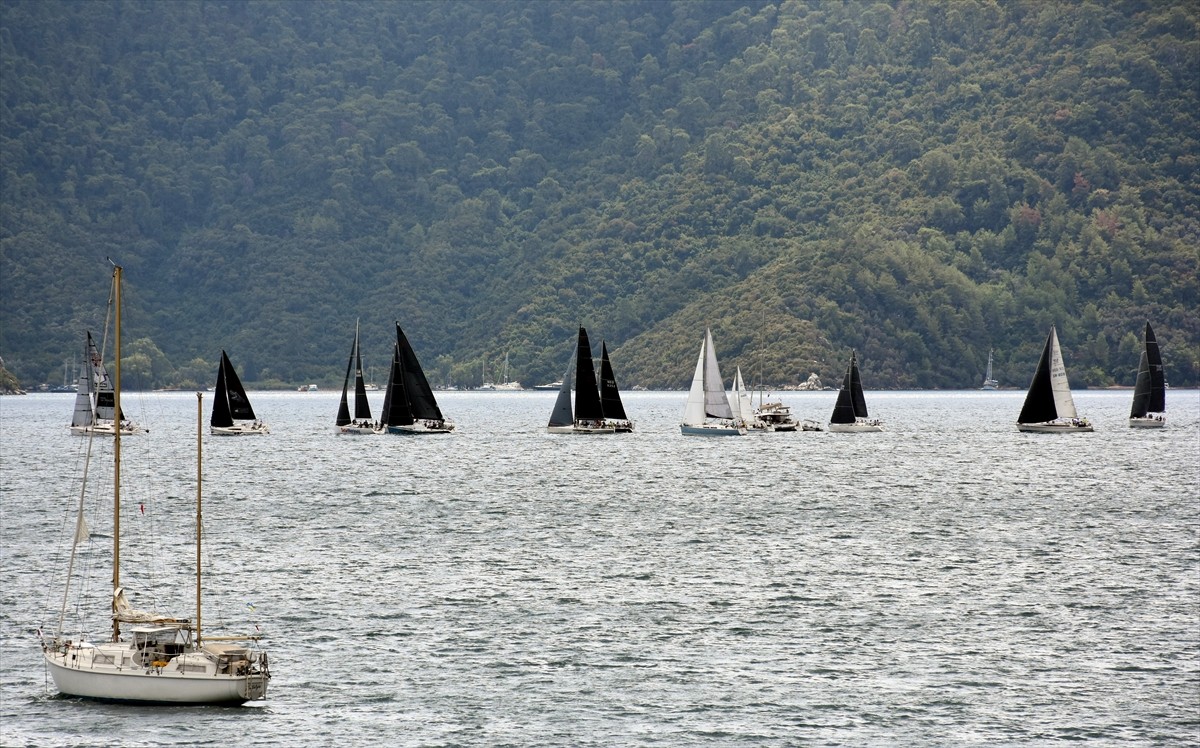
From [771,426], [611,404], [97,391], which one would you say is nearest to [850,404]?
[771,426]

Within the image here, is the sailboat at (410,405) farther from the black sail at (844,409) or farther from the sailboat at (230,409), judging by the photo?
the black sail at (844,409)

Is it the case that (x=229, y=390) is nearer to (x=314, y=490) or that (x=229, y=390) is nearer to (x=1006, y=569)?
(x=314, y=490)

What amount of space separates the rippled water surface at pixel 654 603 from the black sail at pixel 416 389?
21.8 metres

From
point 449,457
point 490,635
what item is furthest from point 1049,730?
point 449,457

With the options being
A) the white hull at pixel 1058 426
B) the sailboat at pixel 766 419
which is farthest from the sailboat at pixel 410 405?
the white hull at pixel 1058 426

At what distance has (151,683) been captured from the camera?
3519 cm

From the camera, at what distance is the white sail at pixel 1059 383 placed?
12119 cm

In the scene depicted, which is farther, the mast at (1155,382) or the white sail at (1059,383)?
the mast at (1155,382)

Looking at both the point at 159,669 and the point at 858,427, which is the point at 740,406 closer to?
the point at 858,427

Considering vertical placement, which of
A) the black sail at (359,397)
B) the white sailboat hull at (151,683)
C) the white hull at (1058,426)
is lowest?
the white sailboat hull at (151,683)

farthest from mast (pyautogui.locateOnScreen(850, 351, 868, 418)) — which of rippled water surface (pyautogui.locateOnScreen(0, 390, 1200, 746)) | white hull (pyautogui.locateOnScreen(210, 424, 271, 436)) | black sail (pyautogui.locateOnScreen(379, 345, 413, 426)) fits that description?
white hull (pyautogui.locateOnScreen(210, 424, 271, 436))

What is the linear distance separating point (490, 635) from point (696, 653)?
608 centimetres

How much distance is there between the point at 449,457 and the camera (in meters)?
119

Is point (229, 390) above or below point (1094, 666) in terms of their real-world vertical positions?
above
